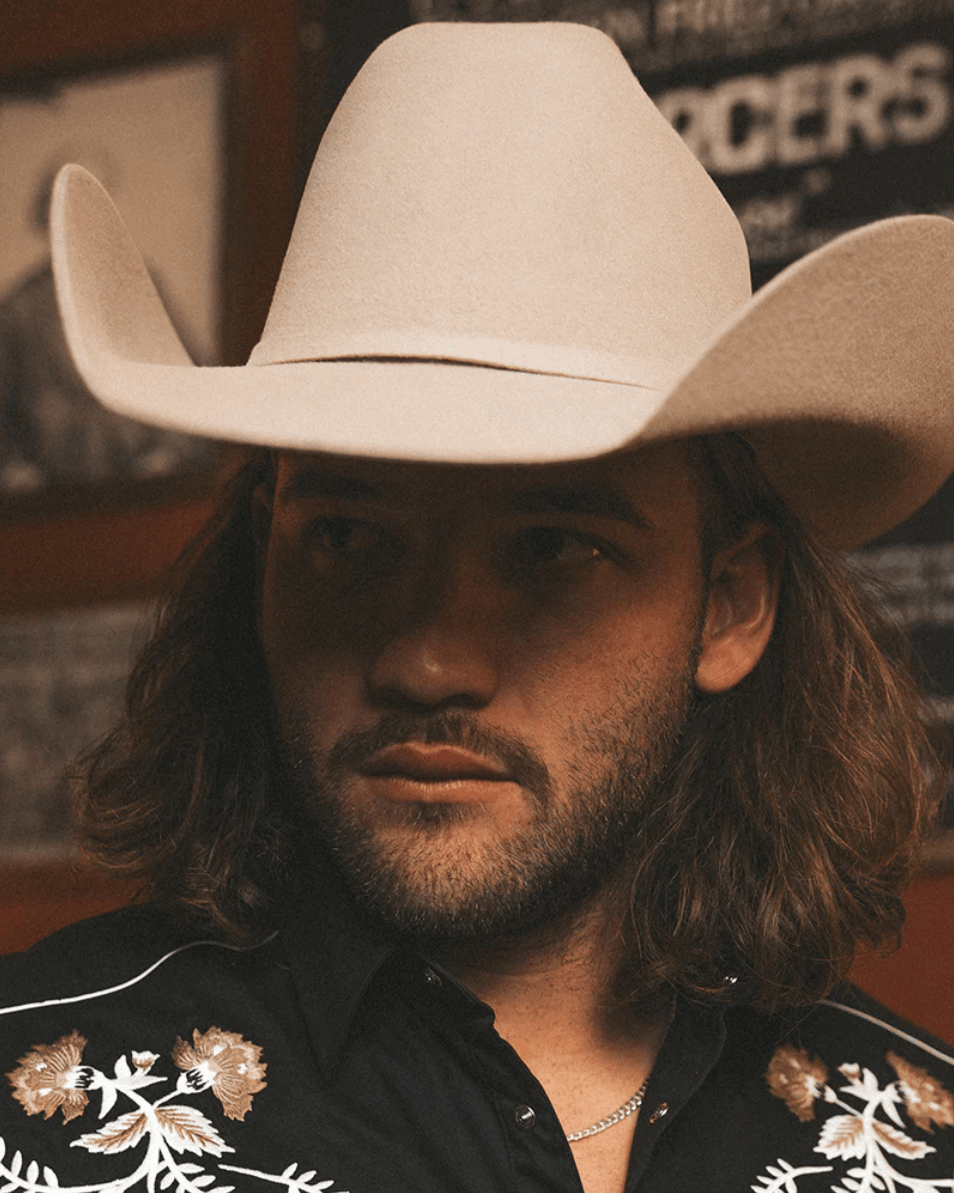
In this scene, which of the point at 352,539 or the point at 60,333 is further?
the point at 60,333

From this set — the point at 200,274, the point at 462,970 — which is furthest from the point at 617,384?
the point at 200,274

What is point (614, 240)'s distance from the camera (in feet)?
3.64

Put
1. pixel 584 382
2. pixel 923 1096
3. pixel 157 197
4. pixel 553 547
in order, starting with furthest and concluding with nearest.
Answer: pixel 157 197 < pixel 923 1096 < pixel 553 547 < pixel 584 382

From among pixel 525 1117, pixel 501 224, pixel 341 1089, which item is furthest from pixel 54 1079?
pixel 501 224

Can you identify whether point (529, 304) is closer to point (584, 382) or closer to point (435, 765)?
point (584, 382)

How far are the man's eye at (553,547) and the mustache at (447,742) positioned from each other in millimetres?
137

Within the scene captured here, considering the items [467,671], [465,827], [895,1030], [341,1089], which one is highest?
[467,671]

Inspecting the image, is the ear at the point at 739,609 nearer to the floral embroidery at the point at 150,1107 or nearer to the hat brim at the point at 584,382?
the hat brim at the point at 584,382

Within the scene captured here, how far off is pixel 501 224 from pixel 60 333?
1.16 meters

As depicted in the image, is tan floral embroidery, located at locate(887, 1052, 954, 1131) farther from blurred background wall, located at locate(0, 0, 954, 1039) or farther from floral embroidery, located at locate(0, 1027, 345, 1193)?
blurred background wall, located at locate(0, 0, 954, 1039)

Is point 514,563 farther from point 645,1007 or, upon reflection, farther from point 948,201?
point 948,201

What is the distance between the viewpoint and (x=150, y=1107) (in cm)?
104

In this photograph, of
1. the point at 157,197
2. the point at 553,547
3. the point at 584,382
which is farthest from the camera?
the point at 157,197

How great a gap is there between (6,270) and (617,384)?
1.34 m
